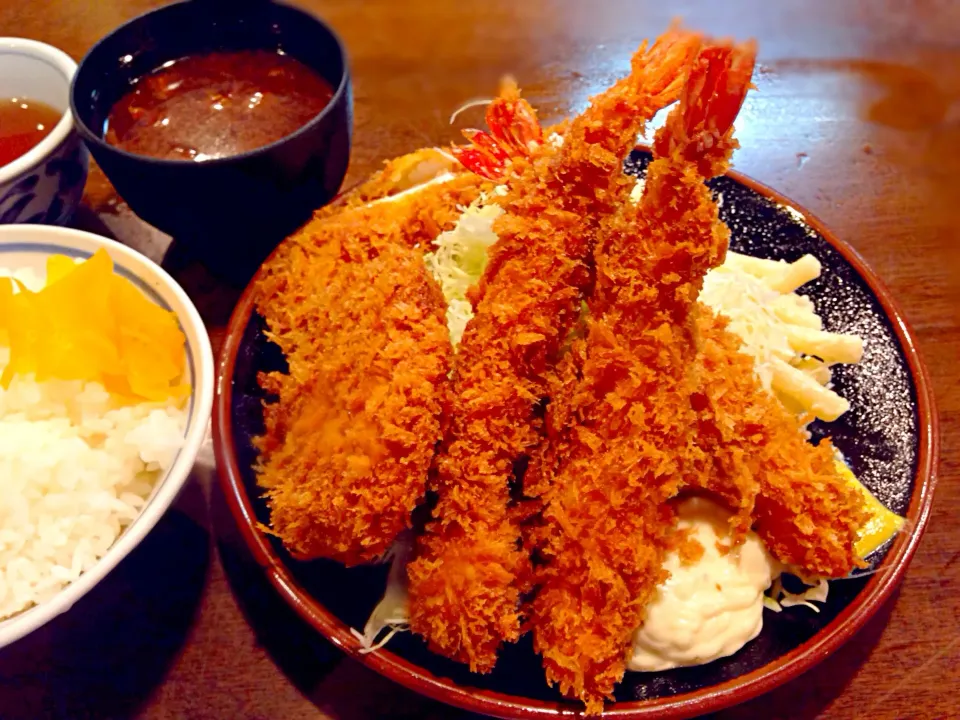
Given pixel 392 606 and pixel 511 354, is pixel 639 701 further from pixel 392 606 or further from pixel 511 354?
pixel 511 354

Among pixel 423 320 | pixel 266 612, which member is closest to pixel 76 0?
pixel 423 320

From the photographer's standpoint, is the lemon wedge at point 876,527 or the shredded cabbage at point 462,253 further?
the shredded cabbage at point 462,253

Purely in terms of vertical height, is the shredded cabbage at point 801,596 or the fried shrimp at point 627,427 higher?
the fried shrimp at point 627,427

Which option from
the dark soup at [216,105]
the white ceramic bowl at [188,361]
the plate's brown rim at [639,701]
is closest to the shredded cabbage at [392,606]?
the plate's brown rim at [639,701]

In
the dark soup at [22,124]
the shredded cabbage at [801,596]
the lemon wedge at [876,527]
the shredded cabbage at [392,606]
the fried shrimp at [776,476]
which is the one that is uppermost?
the dark soup at [22,124]

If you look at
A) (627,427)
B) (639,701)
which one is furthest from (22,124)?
(639,701)

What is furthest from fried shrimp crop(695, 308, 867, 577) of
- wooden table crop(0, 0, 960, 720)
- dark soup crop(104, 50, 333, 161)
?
dark soup crop(104, 50, 333, 161)

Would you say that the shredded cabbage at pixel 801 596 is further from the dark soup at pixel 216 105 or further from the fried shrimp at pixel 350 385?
the dark soup at pixel 216 105

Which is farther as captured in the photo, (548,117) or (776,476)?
(548,117)
